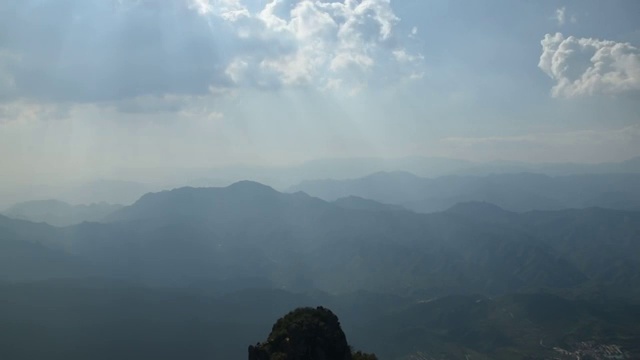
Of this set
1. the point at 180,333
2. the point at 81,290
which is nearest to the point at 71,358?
the point at 180,333

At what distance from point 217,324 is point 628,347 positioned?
149m

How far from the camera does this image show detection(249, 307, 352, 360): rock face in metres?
44.0

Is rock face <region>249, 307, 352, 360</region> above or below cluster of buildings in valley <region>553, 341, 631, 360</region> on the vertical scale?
above

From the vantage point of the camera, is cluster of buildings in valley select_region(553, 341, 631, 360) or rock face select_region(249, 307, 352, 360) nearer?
rock face select_region(249, 307, 352, 360)

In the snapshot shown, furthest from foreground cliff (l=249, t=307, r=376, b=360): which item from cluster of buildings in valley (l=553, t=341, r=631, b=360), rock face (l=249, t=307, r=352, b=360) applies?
cluster of buildings in valley (l=553, t=341, r=631, b=360)

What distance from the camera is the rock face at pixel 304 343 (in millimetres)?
44000

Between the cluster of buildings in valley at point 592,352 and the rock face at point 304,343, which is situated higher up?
the rock face at point 304,343

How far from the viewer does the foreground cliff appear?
44.0m

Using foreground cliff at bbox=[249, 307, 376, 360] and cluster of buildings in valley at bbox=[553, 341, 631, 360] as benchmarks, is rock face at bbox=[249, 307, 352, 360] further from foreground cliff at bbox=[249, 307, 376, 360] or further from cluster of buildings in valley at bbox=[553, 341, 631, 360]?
cluster of buildings in valley at bbox=[553, 341, 631, 360]

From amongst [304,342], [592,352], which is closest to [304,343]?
[304,342]

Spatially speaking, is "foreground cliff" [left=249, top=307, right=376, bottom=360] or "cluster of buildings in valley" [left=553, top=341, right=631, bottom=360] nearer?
"foreground cliff" [left=249, top=307, right=376, bottom=360]

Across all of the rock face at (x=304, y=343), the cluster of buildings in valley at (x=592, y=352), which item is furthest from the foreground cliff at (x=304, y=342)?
the cluster of buildings in valley at (x=592, y=352)

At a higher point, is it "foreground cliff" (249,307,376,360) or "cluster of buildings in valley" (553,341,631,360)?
"foreground cliff" (249,307,376,360)

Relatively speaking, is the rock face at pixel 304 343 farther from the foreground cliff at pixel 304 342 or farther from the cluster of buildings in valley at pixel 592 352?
the cluster of buildings in valley at pixel 592 352
